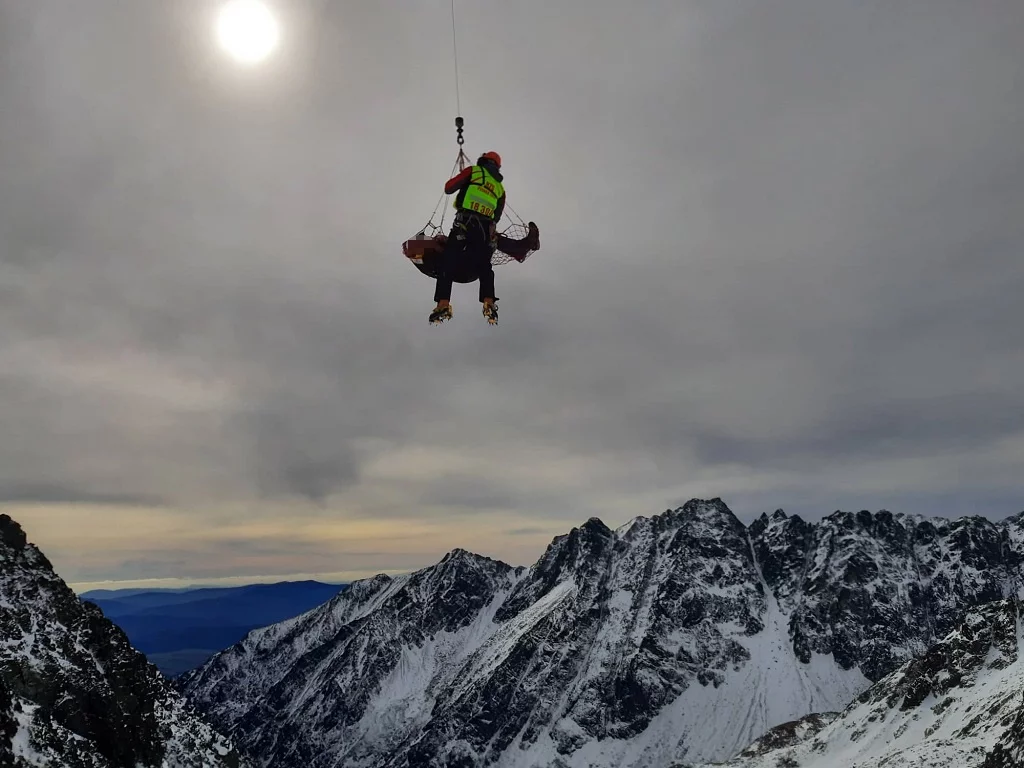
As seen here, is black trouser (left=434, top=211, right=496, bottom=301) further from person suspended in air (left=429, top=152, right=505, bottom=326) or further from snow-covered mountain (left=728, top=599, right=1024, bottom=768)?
snow-covered mountain (left=728, top=599, right=1024, bottom=768)

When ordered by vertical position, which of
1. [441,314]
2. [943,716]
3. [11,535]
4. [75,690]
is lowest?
[943,716]

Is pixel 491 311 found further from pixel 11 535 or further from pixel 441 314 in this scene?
pixel 11 535

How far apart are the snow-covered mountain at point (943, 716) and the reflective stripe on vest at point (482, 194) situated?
251 feet

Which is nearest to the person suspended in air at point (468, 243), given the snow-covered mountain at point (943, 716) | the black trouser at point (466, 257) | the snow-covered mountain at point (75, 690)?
the black trouser at point (466, 257)

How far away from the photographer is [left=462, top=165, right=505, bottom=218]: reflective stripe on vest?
112 ft

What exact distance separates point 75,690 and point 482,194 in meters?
71.1

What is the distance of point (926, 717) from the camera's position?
103000 mm

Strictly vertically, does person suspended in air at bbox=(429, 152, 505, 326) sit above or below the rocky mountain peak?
above

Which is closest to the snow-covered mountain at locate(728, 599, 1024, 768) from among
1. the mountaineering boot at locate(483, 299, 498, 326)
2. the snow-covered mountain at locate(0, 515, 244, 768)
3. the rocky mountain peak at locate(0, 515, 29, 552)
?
the mountaineering boot at locate(483, 299, 498, 326)

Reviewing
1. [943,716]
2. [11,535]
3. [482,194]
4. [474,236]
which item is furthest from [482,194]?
[943,716]

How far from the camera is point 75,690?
235 ft

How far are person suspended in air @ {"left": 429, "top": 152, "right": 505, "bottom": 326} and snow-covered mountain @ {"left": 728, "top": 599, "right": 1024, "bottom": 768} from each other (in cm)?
7424

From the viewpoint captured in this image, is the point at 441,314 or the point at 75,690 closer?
the point at 441,314

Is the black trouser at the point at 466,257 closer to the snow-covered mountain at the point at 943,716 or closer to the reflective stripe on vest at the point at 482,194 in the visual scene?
the reflective stripe on vest at the point at 482,194
